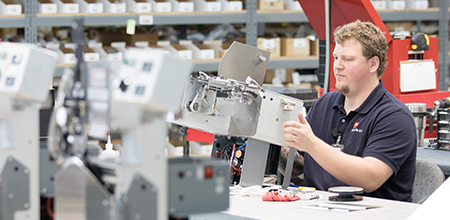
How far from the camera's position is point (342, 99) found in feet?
8.07

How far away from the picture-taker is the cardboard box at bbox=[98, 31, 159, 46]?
5.07 m

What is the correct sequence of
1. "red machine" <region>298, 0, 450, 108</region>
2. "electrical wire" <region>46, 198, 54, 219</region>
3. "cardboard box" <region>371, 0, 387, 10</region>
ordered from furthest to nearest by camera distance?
"cardboard box" <region>371, 0, 387, 10</region>
"red machine" <region>298, 0, 450, 108</region>
"electrical wire" <region>46, 198, 54, 219</region>

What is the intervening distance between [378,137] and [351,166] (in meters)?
0.19

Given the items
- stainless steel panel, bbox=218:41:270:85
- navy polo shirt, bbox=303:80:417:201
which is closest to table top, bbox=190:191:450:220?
navy polo shirt, bbox=303:80:417:201

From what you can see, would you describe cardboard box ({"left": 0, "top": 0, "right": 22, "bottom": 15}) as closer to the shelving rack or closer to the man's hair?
the shelving rack

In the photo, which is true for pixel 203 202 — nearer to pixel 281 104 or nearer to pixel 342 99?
pixel 281 104

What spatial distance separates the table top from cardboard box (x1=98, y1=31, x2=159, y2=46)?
3.33m

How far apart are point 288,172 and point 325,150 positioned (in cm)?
24

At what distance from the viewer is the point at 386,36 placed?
337 centimetres

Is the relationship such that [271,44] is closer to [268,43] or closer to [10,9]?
[268,43]

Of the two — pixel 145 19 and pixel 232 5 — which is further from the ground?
pixel 232 5

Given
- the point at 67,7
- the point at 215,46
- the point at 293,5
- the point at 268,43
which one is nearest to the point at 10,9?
the point at 67,7

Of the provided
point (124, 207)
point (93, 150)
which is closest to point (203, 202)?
point (124, 207)

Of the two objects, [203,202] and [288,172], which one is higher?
[203,202]
